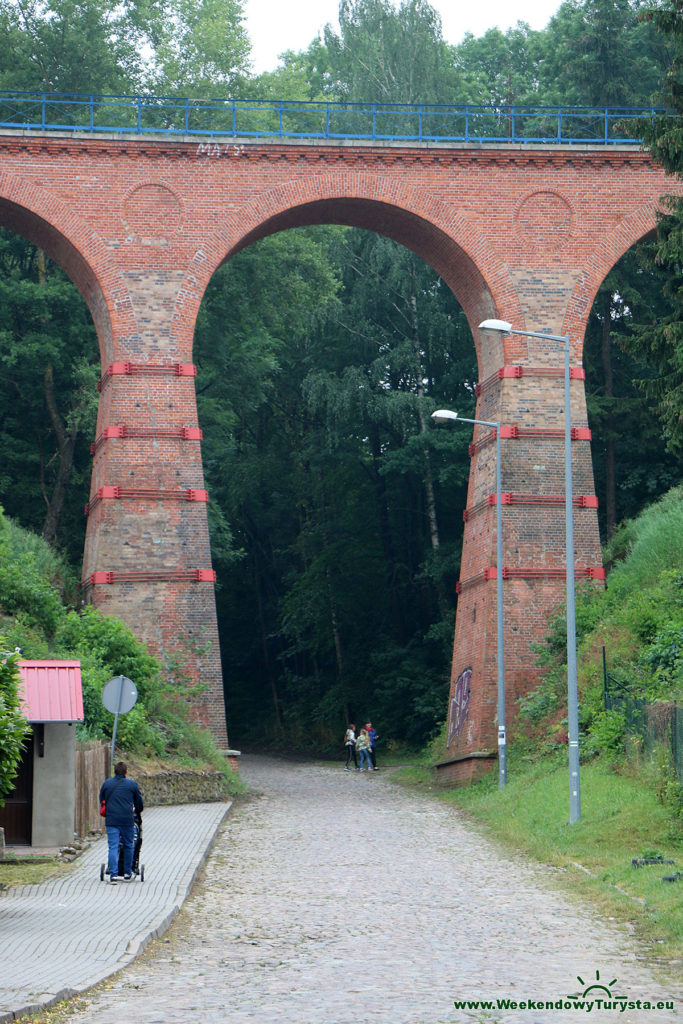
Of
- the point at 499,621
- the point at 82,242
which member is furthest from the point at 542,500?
the point at 82,242

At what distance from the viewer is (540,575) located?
1211 inches

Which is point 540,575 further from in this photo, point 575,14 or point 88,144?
point 575,14

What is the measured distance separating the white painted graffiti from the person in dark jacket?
18923mm

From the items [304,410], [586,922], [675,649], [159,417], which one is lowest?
[586,922]

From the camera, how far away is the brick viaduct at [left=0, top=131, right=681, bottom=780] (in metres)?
30.4

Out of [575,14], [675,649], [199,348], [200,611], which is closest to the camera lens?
[675,649]

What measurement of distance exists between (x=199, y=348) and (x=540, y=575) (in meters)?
17.5

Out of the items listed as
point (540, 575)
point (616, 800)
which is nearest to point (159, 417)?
point (540, 575)

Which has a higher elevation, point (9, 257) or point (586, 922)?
point (9, 257)

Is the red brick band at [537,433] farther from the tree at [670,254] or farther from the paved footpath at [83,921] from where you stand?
the paved footpath at [83,921]

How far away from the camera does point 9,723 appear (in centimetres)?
1441

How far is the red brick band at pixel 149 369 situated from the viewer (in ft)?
101

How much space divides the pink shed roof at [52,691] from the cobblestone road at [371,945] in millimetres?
2563

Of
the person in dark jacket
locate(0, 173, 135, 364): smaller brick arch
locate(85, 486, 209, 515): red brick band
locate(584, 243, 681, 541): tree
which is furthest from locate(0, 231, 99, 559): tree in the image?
the person in dark jacket
